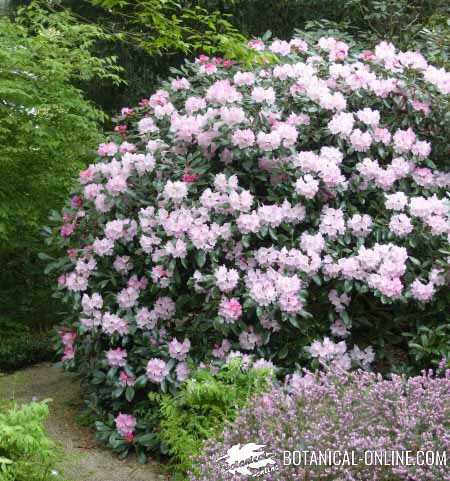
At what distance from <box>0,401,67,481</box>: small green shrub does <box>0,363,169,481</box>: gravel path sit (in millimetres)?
302

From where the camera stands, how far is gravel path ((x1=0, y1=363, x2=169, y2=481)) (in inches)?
150

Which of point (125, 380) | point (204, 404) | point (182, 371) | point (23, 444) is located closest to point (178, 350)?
point (182, 371)

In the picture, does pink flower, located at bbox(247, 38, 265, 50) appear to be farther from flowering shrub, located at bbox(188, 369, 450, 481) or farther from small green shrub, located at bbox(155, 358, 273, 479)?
flowering shrub, located at bbox(188, 369, 450, 481)

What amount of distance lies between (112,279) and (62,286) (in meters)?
0.39

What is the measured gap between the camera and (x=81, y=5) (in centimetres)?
986

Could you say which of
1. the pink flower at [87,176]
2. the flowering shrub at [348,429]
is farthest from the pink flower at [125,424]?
the pink flower at [87,176]

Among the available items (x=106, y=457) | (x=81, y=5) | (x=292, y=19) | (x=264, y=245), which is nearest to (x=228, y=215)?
(x=264, y=245)

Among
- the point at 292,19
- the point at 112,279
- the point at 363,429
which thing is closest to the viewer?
the point at 363,429

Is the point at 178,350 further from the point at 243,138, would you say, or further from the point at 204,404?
the point at 243,138

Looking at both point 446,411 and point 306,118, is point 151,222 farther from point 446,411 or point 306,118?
point 446,411

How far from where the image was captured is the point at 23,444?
3.02 m

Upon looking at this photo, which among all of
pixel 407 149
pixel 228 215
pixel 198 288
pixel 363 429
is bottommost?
pixel 198 288

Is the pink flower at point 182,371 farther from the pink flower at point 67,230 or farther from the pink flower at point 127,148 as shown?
the pink flower at point 127,148

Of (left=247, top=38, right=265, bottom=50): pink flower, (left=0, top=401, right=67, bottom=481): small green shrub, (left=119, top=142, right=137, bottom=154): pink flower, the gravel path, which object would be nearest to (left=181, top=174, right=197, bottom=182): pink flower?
(left=119, top=142, right=137, bottom=154): pink flower
